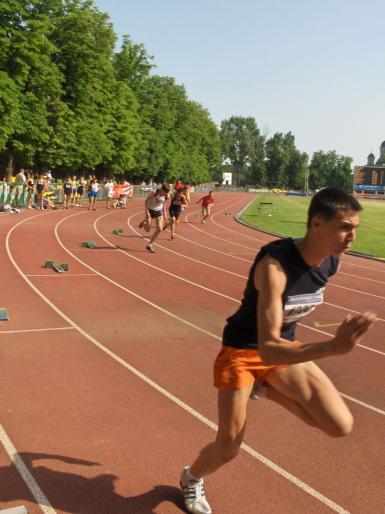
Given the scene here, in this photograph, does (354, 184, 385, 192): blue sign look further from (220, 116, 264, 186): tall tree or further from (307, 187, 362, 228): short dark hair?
(307, 187, 362, 228): short dark hair

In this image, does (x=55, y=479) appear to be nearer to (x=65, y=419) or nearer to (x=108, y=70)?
(x=65, y=419)

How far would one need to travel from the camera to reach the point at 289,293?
2859mm

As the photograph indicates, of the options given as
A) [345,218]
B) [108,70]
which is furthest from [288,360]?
[108,70]

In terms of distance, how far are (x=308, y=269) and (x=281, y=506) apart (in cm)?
162

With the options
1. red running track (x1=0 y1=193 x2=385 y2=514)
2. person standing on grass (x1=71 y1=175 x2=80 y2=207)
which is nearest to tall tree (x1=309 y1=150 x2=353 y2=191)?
person standing on grass (x1=71 y1=175 x2=80 y2=207)

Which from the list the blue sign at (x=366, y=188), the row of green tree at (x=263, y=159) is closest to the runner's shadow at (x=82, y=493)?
the blue sign at (x=366, y=188)

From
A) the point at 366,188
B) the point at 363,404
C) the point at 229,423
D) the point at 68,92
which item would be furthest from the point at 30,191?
the point at 366,188

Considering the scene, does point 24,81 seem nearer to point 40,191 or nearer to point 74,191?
point 40,191

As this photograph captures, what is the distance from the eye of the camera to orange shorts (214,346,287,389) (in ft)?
9.95

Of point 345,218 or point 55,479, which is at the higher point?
point 345,218

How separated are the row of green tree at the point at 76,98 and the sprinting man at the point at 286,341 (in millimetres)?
24967

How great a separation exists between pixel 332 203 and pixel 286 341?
28.0 inches

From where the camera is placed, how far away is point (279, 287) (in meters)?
2.70

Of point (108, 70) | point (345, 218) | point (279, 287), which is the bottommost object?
point (279, 287)
